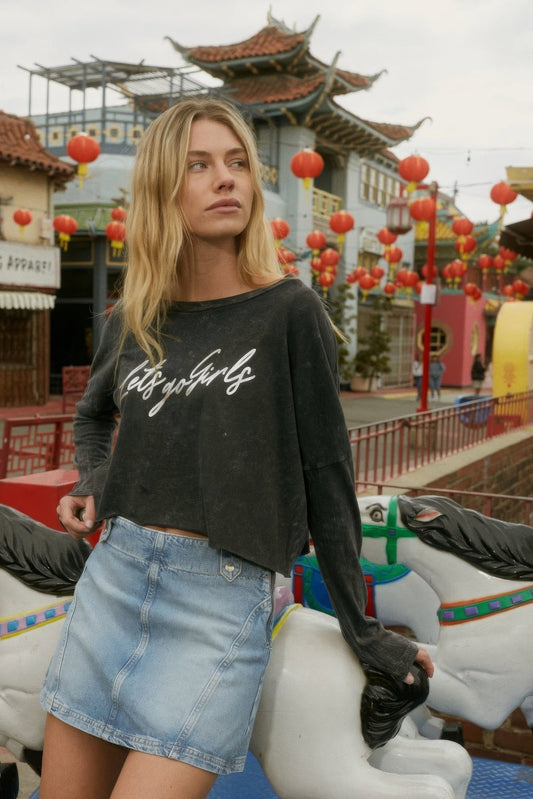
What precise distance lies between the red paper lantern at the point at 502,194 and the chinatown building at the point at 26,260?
9.75 m

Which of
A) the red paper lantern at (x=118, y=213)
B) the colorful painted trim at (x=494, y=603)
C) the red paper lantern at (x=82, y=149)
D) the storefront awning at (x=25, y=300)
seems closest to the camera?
the colorful painted trim at (x=494, y=603)

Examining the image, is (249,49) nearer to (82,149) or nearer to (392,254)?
(392,254)

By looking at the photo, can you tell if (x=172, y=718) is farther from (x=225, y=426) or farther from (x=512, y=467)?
(x=512, y=467)

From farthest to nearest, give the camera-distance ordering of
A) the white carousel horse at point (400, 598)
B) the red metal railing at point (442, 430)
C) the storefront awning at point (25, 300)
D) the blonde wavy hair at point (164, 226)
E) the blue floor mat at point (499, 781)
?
the storefront awning at point (25, 300)
the red metal railing at point (442, 430)
the white carousel horse at point (400, 598)
the blue floor mat at point (499, 781)
the blonde wavy hair at point (164, 226)

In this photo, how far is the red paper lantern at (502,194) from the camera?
11.8 meters

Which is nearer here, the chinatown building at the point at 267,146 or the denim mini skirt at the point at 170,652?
the denim mini skirt at the point at 170,652

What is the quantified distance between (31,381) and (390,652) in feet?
56.2

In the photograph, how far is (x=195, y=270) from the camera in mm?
1718

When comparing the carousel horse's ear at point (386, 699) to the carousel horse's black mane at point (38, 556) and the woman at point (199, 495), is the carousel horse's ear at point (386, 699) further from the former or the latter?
the carousel horse's black mane at point (38, 556)

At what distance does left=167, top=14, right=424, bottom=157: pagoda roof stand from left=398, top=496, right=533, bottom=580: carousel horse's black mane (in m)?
20.1

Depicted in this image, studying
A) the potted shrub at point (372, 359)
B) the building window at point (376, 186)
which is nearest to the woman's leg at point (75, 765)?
the potted shrub at point (372, 359)

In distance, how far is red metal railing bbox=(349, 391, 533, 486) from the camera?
777cm

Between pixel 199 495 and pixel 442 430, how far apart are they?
7.64 metres

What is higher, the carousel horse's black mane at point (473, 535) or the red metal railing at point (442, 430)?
the carousel horse's black mane at point (473, 535)
